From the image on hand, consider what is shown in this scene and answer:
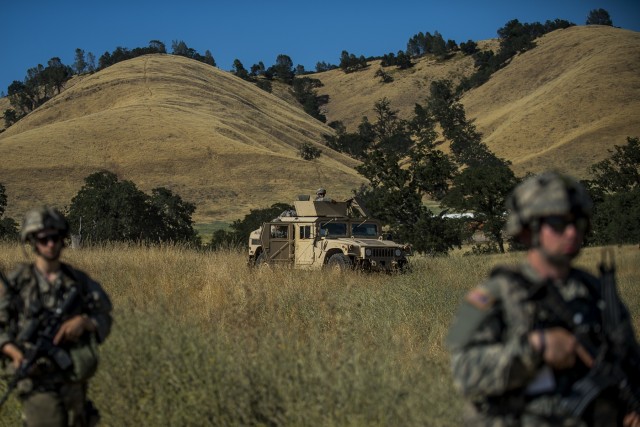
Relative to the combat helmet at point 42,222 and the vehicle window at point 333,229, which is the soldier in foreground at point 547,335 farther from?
the vehicle window at point 333,229

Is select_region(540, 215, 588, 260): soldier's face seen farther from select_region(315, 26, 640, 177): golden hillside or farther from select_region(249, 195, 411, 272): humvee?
select_region(315, 26, 640, 177): golden hillside

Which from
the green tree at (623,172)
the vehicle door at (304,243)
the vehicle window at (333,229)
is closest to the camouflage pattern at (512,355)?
the vehicle door at (304,243)

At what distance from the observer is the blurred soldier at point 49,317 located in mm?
3965

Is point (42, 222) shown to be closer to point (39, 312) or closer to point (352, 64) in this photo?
point (39, 312)

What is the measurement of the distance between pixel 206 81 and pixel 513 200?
357ft

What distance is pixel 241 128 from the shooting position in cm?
8425

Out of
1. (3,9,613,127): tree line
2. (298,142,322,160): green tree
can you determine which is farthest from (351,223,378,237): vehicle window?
(3,9,613,127): tree line

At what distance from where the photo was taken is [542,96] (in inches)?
3393

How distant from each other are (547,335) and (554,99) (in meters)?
83.1

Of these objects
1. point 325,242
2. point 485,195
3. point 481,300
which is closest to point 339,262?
point 325,242

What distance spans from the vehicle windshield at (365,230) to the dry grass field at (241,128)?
34163mm

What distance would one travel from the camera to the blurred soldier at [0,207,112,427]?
13.0ft

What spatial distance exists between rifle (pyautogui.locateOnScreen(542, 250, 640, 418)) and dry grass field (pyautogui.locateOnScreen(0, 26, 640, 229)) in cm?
4842

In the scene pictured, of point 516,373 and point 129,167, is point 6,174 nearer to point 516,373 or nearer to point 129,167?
point 129,167
